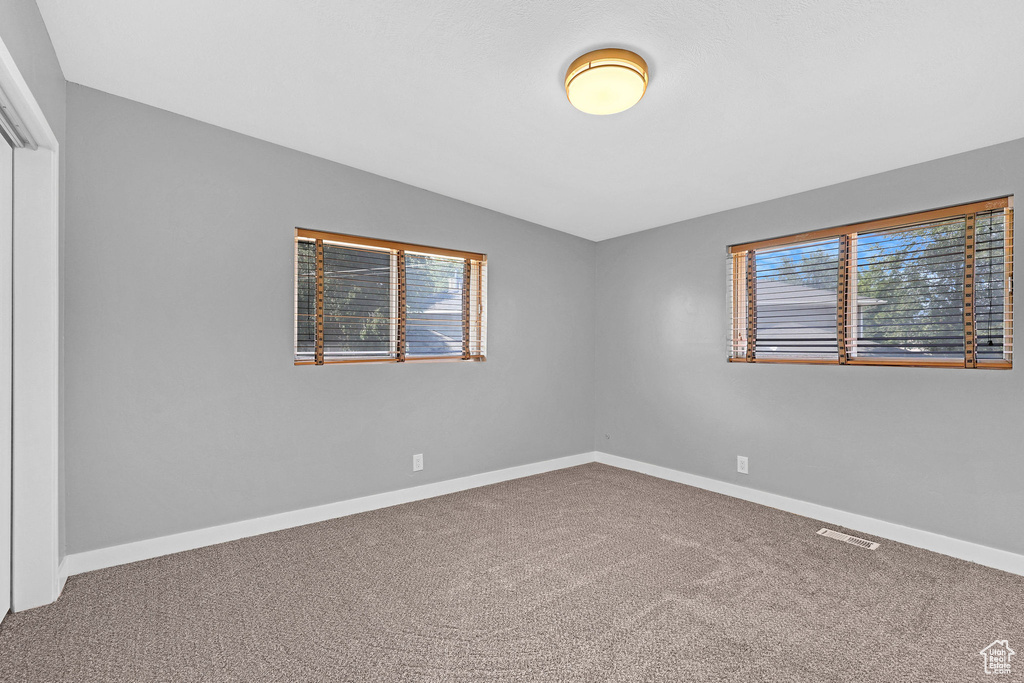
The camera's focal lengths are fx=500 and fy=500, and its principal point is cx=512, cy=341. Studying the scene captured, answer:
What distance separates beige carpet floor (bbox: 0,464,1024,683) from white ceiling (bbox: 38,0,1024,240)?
2.30 meters

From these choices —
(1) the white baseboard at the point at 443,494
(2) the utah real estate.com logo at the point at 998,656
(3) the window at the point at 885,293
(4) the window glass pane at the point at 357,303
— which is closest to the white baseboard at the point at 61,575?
(1) the white baseboard at the point at 443,494

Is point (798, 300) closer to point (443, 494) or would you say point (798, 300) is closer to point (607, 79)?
point (607, 79)

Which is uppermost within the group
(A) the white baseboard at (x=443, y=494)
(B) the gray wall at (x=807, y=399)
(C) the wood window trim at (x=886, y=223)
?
(C) the wood window trim at (x=886, y=223)

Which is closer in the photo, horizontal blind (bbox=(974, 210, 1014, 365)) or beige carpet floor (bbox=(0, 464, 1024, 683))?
beige carpet floor (bbox=(0, 464, 1024, 683))

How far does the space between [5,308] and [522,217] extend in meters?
3.37

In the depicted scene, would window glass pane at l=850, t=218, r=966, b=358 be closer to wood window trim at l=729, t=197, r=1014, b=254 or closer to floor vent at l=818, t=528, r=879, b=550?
wood window trim at l=729, t=197, r=1014, b=254

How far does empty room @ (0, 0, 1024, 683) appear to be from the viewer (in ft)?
6.46

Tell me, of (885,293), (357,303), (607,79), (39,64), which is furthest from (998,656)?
(39,64)

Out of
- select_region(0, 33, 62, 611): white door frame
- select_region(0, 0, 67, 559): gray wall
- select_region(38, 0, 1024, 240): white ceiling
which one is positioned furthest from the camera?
select_region(0, 33, 62, 611): white door frame

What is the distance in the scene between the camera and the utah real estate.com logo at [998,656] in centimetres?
182

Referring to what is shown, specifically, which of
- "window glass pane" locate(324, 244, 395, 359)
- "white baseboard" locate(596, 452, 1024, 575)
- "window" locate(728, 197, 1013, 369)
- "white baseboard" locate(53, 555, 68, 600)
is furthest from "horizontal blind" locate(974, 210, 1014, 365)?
"white baseboard" locate(53, 555, 68, 600)

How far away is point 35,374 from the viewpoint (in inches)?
86.4

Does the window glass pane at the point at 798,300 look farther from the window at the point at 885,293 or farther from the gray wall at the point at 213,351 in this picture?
the gray wall at the point at 213,351

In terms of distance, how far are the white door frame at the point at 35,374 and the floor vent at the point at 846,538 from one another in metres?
4.12
